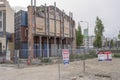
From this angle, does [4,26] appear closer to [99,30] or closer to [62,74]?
[62,74]

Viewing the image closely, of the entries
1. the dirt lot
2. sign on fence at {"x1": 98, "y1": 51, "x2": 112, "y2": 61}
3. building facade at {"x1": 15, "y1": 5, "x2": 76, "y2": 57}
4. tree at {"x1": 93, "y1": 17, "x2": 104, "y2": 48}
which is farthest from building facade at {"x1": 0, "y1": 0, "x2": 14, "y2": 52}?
tree at {"x1": 93, "y1": 17, "x2": 104, "y2": 48}

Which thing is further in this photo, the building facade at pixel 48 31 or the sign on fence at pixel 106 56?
the building facade at pixel 48 31

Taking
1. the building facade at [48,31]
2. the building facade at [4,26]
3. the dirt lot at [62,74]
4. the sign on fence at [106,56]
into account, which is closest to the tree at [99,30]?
the building facade at [48,31]

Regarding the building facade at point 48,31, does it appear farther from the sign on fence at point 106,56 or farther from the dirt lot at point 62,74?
the sign on fence at point 106,56

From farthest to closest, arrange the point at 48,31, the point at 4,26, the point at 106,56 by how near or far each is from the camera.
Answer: the point at 48,31, the point at 4,26, the point at 106,56

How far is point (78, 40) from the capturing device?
6700 cm

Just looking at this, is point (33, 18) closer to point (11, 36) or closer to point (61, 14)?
point (11, 36)

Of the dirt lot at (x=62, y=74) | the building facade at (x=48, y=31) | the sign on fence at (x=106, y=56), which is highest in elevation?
the building facade at (x=48, y=31)

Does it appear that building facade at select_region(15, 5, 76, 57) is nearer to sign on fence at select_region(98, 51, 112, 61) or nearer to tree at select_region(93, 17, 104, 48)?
tree at select_region(93, 17, 104, 48)

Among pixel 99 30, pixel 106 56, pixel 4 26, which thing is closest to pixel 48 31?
pixel 4 26

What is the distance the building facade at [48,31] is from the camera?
114ft

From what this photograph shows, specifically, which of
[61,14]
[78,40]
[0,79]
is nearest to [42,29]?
[61,14]

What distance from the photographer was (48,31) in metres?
40.0

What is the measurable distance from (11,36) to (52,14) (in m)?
8.56
